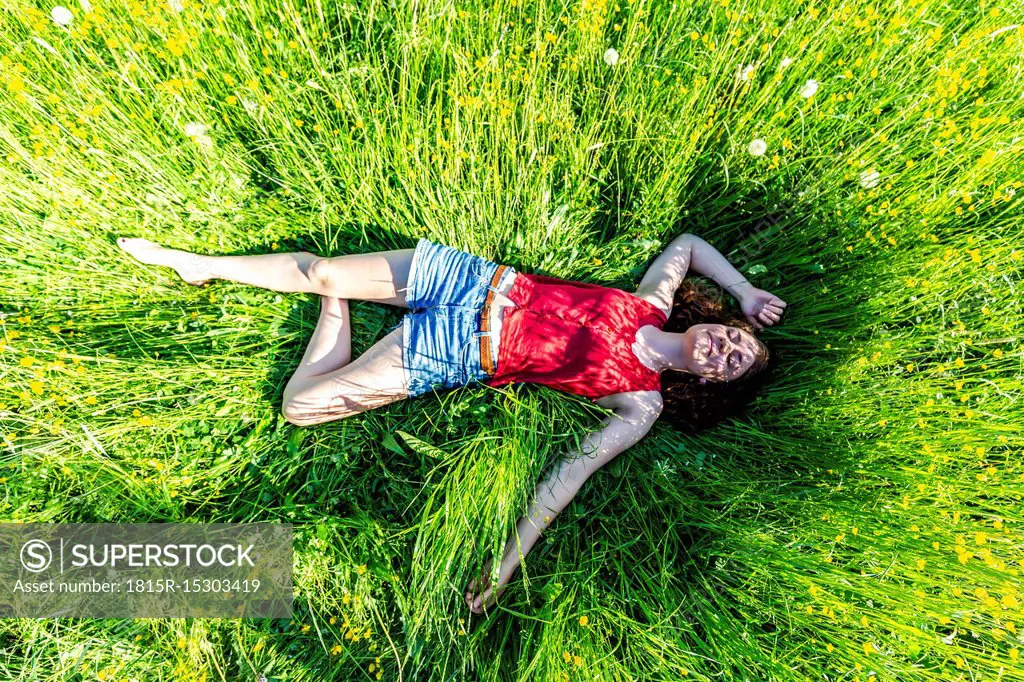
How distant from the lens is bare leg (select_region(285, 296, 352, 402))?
2383 millimetres

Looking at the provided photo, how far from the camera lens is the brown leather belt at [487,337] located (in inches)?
92.2

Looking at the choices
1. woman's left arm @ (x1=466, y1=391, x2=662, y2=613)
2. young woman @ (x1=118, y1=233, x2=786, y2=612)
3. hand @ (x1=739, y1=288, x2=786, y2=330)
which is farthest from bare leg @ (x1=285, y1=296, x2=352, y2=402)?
hand @ (x1=739, y1=288, x2=786, y2=330)

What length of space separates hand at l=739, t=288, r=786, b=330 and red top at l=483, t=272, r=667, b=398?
1.80 ft

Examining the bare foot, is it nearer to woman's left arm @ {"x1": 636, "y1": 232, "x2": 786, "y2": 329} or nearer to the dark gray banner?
the dark gray banner

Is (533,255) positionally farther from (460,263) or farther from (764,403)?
(764,403)

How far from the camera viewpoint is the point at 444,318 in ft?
7.73

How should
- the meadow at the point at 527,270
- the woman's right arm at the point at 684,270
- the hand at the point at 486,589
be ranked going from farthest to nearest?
the woman's right arm at the point at 684,270, the hand at the point at 486,589, the meadow at the point at 527,270

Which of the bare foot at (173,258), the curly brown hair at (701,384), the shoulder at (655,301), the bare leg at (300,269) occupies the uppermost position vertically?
the bare foot at (173,258)

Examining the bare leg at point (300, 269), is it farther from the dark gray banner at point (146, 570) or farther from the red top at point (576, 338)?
the dark gray banner at point (146, 570)

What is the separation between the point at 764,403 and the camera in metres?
2.58

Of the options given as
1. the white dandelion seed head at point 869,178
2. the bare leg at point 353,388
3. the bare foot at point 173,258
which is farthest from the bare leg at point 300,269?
the white dandelion seed head at point 869,178

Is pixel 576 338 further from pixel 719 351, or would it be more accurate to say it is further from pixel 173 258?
pixel 173 258

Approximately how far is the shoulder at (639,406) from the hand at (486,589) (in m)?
0.86

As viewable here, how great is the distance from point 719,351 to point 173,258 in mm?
2609
